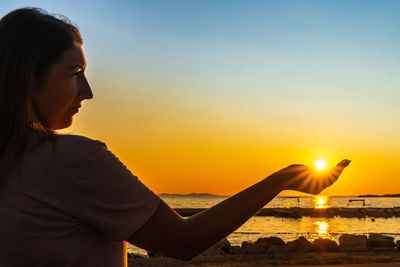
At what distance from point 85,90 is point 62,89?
0.27 feet

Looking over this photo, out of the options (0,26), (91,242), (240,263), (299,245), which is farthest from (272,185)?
(299,245)

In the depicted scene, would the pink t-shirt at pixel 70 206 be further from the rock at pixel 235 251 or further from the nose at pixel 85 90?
the rock at pixel 235 251

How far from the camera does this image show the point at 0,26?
111 centimetres

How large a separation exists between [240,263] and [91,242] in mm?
7488

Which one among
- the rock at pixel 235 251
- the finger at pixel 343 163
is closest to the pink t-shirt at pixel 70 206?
the finger at pixel 343 163

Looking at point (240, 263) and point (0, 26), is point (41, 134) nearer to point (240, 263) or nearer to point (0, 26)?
point (0, 26)

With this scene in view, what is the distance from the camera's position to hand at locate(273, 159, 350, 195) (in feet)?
3.67

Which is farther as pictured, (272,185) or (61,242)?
(272,185)

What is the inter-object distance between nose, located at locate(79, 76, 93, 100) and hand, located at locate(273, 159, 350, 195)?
1.93ft

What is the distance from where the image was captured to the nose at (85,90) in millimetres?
1157

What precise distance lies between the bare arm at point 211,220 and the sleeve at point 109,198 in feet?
0.12

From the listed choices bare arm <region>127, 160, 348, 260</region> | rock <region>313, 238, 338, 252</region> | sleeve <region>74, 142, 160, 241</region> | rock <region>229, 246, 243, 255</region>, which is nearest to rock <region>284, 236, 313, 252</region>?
rock <region>313, 238, 338, 252</region>

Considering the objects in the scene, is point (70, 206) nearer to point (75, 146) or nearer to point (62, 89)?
point (75, 146)

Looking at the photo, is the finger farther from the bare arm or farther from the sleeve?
the sleeve
